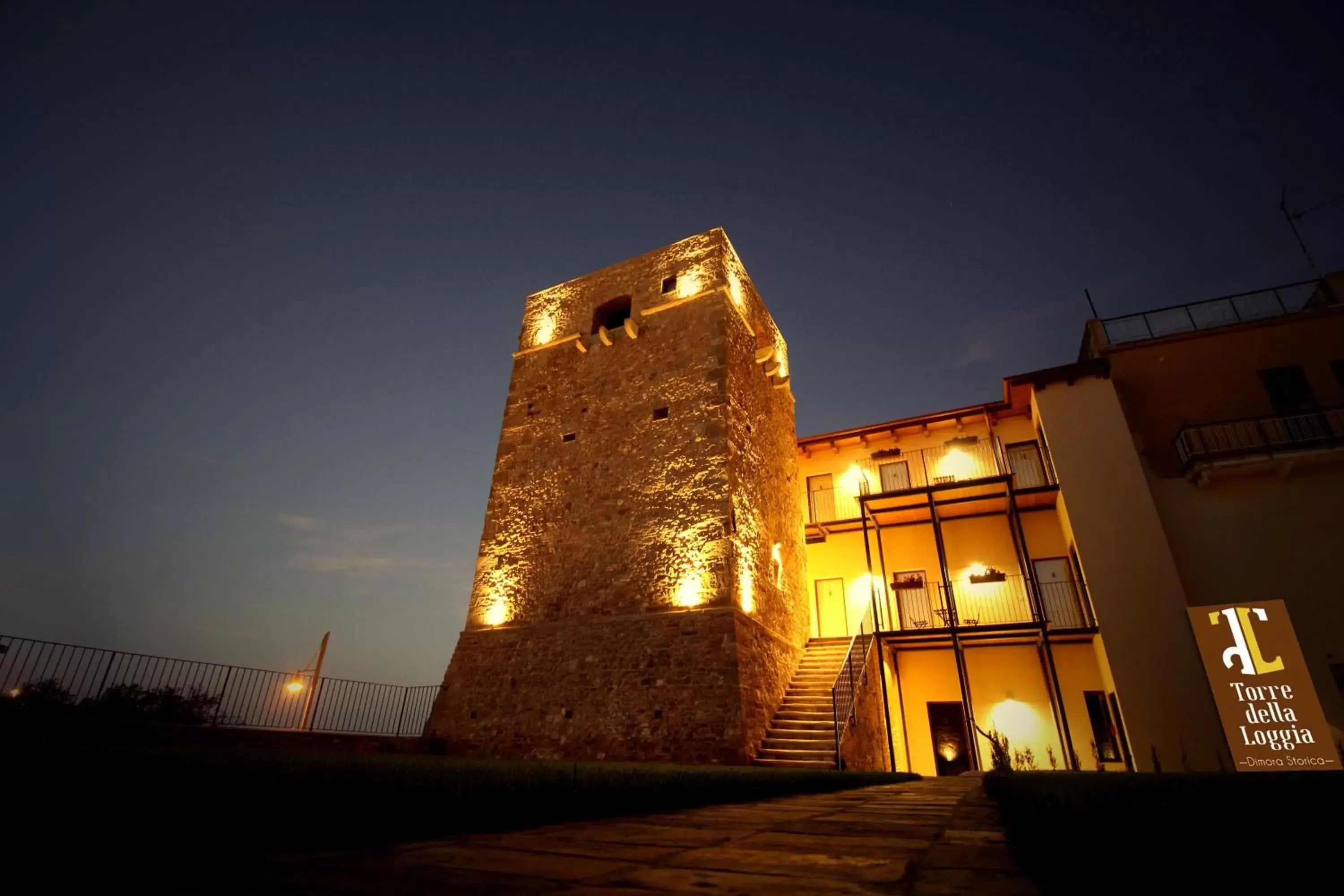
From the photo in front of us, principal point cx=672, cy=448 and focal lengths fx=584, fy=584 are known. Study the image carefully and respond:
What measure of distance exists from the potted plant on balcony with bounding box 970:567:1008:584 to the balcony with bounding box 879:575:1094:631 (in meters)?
0.07

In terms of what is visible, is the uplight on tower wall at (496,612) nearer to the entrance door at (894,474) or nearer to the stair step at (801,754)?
the stair step at (801,754)

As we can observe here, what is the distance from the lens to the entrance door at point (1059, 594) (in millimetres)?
11977

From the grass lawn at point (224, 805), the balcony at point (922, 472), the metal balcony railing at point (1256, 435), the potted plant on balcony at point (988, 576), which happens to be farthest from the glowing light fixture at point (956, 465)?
the grass lawn at point (224, 805)

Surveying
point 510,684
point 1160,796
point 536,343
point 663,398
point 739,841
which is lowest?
point 739,841

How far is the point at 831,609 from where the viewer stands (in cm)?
1449

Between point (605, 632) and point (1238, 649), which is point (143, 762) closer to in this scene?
point (605, 632)

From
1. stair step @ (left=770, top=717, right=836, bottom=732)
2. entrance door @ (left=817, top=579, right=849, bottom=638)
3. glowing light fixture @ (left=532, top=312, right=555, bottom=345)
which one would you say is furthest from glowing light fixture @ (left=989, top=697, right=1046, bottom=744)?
glowing light fixture @ (left=532, top=312, right=555, bottom=345)

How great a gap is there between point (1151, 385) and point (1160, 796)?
14887 millimetres

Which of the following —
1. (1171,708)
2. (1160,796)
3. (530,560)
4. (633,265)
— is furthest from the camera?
(633,265)

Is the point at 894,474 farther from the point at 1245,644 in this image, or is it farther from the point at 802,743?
the point at 802,743

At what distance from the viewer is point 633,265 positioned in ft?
48.0

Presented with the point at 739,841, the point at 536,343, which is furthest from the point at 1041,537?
the point at 739,841

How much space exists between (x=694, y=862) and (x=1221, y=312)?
18.0m

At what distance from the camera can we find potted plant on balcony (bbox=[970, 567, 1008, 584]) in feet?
43.1
